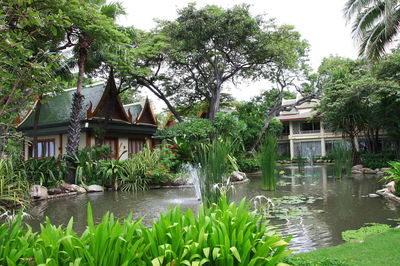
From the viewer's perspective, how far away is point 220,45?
15281 millimetres

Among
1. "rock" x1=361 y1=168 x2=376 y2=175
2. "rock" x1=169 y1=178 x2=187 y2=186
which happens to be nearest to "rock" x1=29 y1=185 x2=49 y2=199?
"rock" x1=169 y1=178 x2=187 y2=186

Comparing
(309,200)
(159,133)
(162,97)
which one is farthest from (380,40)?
(162,97)

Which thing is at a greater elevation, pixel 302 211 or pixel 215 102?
pixel 215 102

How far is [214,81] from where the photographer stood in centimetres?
1716

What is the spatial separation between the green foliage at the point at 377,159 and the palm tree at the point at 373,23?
5978 millimetres

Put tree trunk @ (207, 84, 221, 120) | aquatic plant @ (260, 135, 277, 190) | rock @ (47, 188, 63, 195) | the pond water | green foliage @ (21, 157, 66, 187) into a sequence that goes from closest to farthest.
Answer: the pond water
aquatic plant @ (260, 135, 277, 190)
rock @ (47, 188, 63, 195)
green foliage @ (21, 157, 66, 187)
tree trunk @ (207, 84, 221, 120)

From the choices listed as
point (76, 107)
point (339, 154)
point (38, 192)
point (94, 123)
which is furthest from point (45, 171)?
point (339, 154)

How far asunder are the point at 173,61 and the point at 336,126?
9.43 m

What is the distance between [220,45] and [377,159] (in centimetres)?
936

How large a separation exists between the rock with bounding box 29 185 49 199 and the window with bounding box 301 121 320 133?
24.9 meters

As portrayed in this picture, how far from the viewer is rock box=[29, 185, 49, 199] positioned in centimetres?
828

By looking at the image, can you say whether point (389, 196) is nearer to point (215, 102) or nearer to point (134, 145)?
point (215, 102)

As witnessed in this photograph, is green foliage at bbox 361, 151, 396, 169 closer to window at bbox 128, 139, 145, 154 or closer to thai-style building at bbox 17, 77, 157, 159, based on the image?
thai-style building at bbox 17, 77, 157, 159

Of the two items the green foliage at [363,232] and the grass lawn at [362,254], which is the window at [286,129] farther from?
the grass lawn at [362,254]
